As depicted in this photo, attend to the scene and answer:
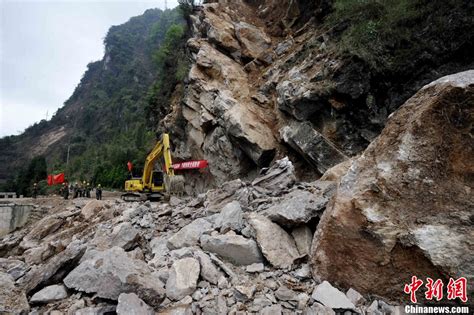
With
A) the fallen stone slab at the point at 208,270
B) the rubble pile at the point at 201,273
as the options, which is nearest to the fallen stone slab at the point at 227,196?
the rubble pile at the point at 201,273

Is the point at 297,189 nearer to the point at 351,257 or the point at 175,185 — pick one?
the point at 351,257

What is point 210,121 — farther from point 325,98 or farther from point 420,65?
point 420,65

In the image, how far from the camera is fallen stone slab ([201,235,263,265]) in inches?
132

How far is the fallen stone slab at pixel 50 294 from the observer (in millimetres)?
2778

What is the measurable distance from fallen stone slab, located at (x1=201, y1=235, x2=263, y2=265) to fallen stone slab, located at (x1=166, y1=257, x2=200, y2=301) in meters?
0.45

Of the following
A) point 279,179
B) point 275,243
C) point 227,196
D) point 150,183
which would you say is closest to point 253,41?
point 150,183

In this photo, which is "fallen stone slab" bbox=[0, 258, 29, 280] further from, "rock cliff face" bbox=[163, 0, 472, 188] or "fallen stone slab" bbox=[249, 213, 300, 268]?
"rock cliff face" bbox=[163, 0, 472, 188]

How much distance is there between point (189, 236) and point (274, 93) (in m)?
9.26

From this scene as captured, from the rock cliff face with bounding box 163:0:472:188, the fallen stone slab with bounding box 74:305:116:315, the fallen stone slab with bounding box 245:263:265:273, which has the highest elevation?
the rock cliff face with bounding box 163:0:472:188

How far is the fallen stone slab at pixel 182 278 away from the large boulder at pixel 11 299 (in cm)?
148

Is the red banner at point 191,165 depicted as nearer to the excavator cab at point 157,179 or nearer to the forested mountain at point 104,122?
the excavator cab at point 157,179

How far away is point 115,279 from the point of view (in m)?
2.64

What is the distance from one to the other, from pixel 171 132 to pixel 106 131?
44.4 metres

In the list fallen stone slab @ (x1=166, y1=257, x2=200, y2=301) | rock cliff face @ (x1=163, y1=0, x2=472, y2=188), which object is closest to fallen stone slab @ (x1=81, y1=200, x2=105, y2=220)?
rock cliff face @ (x1=163, y1=0, x2=472, y2=188)
